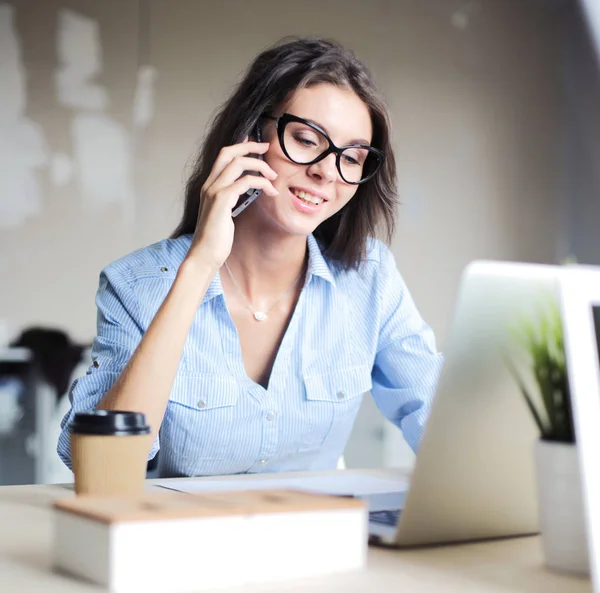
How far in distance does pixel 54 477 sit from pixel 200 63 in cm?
171

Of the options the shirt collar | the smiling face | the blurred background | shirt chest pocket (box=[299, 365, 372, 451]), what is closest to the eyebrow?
the smiling face

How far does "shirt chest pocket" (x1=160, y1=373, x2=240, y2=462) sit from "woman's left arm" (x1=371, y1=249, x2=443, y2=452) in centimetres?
34

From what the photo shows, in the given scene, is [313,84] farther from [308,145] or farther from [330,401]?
[330,401]

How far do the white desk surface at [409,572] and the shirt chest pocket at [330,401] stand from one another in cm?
81

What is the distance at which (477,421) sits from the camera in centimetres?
82

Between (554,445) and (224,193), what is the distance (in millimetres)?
988

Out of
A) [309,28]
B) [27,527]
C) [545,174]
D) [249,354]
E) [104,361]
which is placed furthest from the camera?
[545,174]

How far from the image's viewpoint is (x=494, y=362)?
2.67ft

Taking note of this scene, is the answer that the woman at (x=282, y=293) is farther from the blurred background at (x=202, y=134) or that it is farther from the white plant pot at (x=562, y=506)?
the blurred background at (x=202, y=134)

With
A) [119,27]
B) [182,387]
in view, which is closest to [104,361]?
[182,387]

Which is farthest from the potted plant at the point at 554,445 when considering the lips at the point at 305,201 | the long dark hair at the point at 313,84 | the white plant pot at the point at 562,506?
the long dark hair at the point at 313,84

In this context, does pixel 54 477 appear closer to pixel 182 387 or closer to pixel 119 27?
pixel 119 27

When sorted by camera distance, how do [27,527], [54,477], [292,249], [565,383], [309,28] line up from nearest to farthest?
1. [565,383]
2. [27,527]
3. [292,249]
4. [54,477]
5. [309,28]

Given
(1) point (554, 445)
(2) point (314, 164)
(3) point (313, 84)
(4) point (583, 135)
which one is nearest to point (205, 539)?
(1) point (554, 445)
